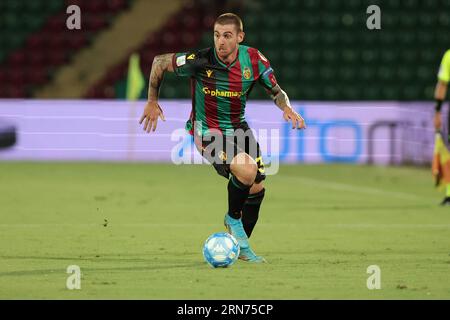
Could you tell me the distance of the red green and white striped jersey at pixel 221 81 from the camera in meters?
8.39

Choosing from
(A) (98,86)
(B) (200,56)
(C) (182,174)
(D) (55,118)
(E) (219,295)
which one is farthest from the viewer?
(A) (98,86)

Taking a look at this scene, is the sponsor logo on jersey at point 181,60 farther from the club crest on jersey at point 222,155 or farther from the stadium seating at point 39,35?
the stadium seating at point 39,35

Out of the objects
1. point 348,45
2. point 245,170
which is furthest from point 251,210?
point 348,45

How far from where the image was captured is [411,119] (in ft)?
68.6

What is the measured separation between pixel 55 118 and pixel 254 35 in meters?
7.09

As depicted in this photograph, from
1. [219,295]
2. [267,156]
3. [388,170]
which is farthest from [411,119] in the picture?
[219,295]

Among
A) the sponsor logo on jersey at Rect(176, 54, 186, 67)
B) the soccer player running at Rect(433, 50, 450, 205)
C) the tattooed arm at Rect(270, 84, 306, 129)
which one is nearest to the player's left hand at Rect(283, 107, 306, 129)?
the tattooed arm at Rect(270, 84, 306, 129)

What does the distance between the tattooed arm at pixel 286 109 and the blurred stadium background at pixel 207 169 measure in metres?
1.05

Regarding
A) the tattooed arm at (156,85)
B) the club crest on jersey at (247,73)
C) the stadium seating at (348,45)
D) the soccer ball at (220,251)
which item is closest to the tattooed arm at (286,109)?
the club crest on jersey at (247,73)

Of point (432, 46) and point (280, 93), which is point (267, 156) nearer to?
point (432, 46)

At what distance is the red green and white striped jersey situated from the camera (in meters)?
8.39

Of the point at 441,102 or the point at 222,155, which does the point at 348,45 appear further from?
the point at 222,155

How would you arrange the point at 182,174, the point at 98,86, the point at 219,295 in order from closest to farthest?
the point at 219,295
the point at 182,174
the point at 98,86

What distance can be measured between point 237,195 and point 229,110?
68cm
